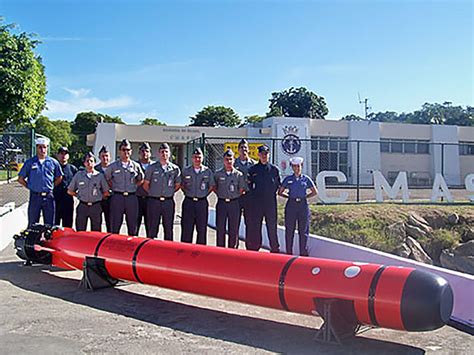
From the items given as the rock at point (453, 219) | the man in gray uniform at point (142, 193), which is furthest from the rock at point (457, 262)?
the man in gray uniform at point (142, 193)

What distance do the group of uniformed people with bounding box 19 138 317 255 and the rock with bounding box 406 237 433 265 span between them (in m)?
5.75

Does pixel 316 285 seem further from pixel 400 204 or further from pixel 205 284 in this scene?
pixel 400 204

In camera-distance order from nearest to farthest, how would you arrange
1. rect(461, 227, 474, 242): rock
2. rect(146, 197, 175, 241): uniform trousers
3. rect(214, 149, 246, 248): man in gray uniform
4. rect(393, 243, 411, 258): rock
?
rect(146, 197, 175, 241): uniform trousers < rect(214, 149, 246, 248): man in gray uniform < rect(393, 243, 411, 258): rock < rect(461, 227, 474, 242): rock

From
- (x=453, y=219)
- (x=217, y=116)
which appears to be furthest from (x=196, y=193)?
(x=217, y=116)

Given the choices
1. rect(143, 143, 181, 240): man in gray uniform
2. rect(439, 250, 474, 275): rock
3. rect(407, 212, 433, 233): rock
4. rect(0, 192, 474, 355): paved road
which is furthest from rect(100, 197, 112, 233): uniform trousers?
Result: rect(439, 250, 474, 275): rock

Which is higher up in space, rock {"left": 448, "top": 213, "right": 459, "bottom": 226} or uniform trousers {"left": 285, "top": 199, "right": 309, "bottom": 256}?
uniform trousers {"left": 285, "top": 199, "right": 309, "bottom": 256}

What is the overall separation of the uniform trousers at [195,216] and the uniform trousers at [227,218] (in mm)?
262

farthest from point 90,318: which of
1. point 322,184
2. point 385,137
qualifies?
point 385,137

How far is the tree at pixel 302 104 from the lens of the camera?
7744cm

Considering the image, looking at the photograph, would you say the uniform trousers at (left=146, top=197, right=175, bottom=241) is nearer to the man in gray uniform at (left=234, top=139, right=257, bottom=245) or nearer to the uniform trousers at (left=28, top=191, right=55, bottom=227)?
the man in gray uniform at (left=234, top=139, right=257, bottom=245)

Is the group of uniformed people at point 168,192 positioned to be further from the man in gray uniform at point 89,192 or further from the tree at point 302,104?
A: the tree at point 302,104

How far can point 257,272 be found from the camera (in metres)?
5.53

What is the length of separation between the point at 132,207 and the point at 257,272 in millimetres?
3173

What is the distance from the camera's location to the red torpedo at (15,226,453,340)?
184 inches
